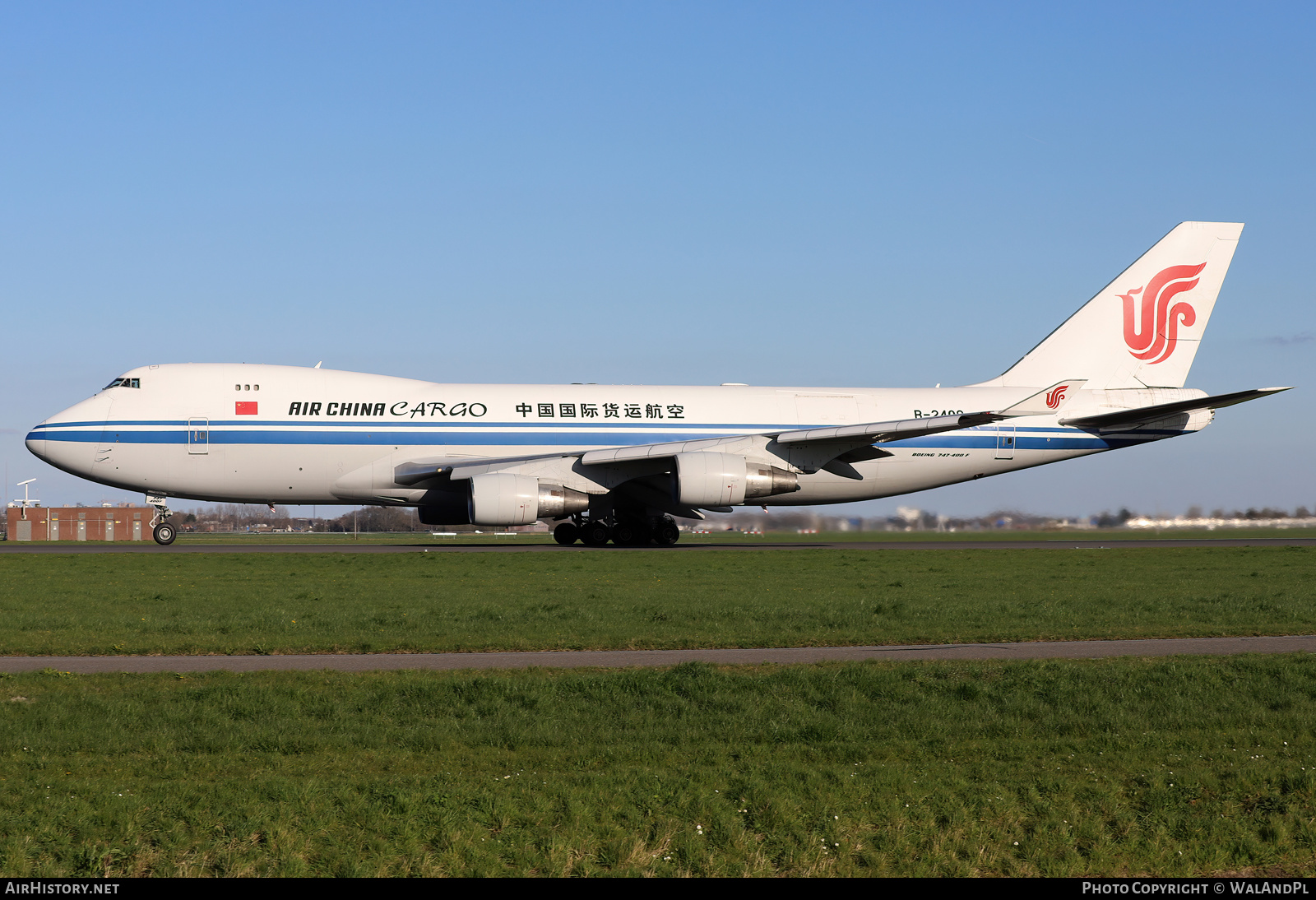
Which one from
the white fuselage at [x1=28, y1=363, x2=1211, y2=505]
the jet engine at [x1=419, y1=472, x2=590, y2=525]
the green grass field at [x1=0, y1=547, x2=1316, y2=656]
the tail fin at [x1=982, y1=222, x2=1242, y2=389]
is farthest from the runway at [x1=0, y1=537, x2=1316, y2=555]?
the tail fin at [x1=982, y1=222, x2=1242, y2=389]

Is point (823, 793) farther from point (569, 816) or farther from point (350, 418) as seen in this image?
point (350, 418)

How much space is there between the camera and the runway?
112 feet

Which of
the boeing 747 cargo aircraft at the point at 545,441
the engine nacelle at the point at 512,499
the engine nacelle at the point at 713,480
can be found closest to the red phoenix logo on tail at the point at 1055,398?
the boeing 747 cargo aircraft at the point at 545,441

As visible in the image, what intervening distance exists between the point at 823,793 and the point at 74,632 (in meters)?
11.8

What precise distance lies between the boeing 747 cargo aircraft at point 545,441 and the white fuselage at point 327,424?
55 mm

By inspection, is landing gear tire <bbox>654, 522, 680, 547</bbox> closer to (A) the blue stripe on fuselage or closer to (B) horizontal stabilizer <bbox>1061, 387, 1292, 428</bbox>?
(A) the blue stripe on fuselage

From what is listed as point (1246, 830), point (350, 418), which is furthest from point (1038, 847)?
point (350, 418)

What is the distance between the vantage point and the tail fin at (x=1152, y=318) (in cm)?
4166

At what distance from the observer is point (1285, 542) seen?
41.5 metres

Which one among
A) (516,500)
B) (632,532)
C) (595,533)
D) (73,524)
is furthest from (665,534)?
(73,524)

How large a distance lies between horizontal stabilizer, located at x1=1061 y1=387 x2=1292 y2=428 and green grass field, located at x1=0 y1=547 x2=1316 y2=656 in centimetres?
640

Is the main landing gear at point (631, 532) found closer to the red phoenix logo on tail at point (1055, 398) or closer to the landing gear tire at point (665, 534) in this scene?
the landing gear tire at point (665, 534)

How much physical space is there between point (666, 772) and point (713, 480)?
2485 centimetres

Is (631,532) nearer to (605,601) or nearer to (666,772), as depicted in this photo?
(605,601)
